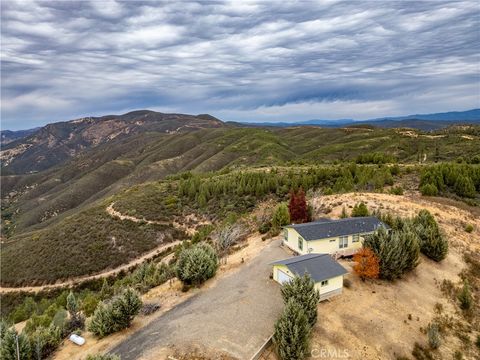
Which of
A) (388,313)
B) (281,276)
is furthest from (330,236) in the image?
(388,313)

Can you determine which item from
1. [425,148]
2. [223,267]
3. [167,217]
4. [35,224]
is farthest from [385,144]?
[35,224]

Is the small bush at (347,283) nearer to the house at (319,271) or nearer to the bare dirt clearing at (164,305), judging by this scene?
the house at (319,271)

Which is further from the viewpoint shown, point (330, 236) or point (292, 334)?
point (330, 236)

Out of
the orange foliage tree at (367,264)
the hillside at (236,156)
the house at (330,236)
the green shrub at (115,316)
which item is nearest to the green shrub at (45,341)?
the green shrub at (115,316)

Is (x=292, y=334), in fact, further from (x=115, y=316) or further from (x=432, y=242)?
(x=432, y=242)

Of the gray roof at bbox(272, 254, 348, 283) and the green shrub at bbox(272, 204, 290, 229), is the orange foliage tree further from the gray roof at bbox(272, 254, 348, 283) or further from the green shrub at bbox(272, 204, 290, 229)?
the green shrub at bbox(272, 204, 290, 229)
